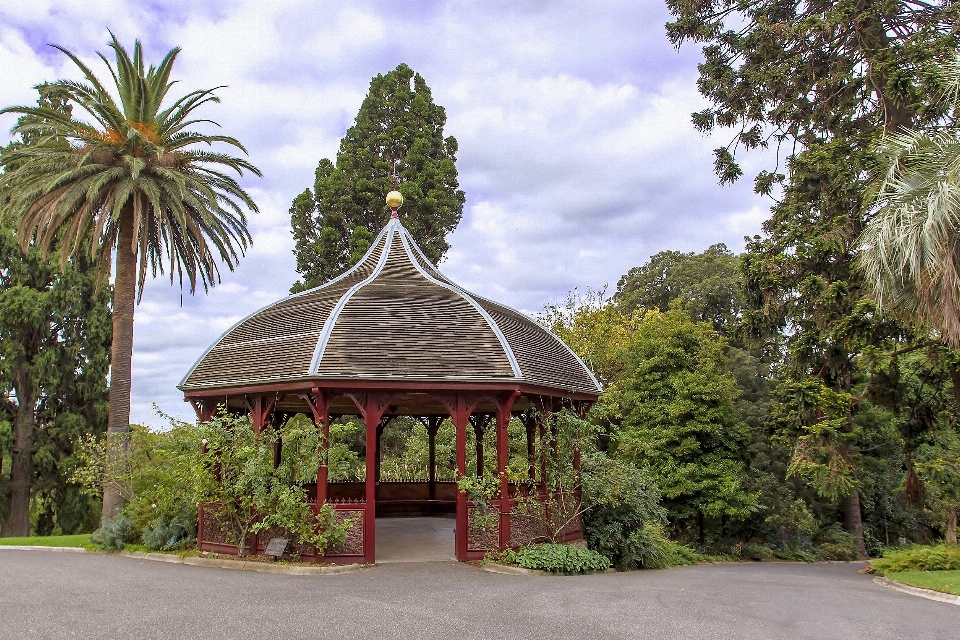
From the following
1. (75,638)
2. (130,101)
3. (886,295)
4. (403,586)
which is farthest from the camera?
(130,101)

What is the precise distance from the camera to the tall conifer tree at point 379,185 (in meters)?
29.3

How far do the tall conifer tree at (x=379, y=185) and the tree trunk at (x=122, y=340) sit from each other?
1025 cm

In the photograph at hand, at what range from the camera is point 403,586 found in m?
10.2

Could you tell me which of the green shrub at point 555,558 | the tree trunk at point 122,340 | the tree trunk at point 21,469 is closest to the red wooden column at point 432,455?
the green shrub at point 555,558

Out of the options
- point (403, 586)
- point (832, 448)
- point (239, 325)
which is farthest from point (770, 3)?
point (403, 586)

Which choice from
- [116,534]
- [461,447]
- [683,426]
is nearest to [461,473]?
[461,447]

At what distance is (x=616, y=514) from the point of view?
598 inches

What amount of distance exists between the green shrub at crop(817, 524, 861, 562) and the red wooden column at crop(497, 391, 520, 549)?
1712 cm

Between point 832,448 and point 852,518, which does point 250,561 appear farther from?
point 852,518

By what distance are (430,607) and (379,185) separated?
23.0 m

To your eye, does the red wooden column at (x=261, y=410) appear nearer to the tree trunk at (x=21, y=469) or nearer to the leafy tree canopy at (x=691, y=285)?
the tree trunk at (x=21, y=469)

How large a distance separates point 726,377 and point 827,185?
720cm

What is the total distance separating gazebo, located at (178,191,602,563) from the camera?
12258mm

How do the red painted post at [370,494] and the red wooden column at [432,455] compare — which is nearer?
the red painted post at [370,494]
